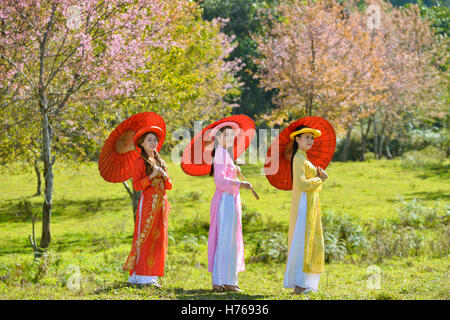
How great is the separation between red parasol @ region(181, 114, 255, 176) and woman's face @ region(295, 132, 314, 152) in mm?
820

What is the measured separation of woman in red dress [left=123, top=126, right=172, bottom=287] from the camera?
757 centimetres

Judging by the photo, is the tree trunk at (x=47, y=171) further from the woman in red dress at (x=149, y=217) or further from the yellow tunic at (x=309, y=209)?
the yellow tunic at (x=309, y=209)

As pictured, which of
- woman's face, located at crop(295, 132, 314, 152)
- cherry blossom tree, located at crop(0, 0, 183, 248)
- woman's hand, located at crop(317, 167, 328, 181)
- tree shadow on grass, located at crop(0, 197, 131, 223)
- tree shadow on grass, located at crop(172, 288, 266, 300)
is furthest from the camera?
tree shadow on grass, located at crop(0, 197, 131, 223)

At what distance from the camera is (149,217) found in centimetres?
761

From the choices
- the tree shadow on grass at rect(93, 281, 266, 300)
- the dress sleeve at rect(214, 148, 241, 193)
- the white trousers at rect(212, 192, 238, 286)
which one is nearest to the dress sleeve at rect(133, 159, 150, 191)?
the dress sleeve at rect(214, 148, 241, 193)

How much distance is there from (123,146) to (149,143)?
38 cm

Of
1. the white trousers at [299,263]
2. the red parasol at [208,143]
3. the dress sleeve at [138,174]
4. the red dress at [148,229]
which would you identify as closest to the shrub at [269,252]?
the red parasol at [208,143]

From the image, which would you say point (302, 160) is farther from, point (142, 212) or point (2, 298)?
point (2, 298)

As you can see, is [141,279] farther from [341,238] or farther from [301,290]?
[341,238]

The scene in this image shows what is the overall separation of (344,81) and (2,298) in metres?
15.9

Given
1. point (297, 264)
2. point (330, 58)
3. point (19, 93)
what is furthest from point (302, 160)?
point (330, 58)

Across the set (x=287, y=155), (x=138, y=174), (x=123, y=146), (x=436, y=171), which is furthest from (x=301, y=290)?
(x=436, y=171)

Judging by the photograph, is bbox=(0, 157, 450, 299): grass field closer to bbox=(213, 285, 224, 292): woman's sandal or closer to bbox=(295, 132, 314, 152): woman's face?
bbox=(213, 285, 224, 292): woman's sandal

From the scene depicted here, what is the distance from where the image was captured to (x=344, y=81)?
67.5 feet
